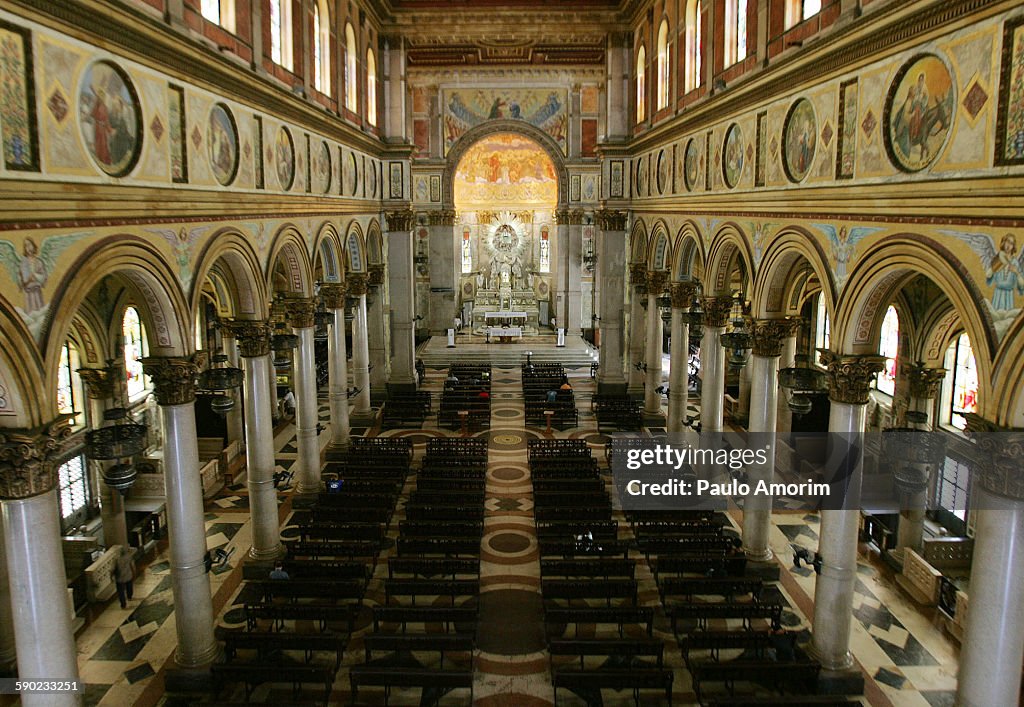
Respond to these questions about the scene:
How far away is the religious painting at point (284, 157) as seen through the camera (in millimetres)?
19141

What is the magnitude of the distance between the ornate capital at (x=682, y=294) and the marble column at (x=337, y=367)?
1222 centimetres

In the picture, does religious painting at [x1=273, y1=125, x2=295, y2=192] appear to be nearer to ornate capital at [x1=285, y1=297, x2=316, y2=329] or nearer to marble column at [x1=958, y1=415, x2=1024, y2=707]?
ornate capital at [x1=285, y1=297, x2=316, y2=329]

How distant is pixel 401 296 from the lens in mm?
35750

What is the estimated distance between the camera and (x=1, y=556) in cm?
1456

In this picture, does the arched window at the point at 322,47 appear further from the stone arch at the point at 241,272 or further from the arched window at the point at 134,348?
the arched window at the point at 134,348

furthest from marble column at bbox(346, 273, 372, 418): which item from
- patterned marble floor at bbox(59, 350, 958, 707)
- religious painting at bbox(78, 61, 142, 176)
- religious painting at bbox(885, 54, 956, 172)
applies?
religious painting at bbox(885, 54, 956, 172)

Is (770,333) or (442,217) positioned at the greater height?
(442,217)

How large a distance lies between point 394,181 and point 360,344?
27.7 ft

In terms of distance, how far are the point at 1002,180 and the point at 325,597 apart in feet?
49.5

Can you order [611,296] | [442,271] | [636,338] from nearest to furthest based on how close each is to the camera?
[611,296] < [636,338] < [442,271]

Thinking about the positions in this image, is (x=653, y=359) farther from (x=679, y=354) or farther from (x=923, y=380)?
(x=923, y=380)

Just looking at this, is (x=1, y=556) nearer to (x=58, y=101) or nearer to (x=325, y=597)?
(x=325, y=597)

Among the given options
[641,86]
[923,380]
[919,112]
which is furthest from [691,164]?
[919,112]

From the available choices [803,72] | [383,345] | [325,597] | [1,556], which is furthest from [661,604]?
[383,345]
